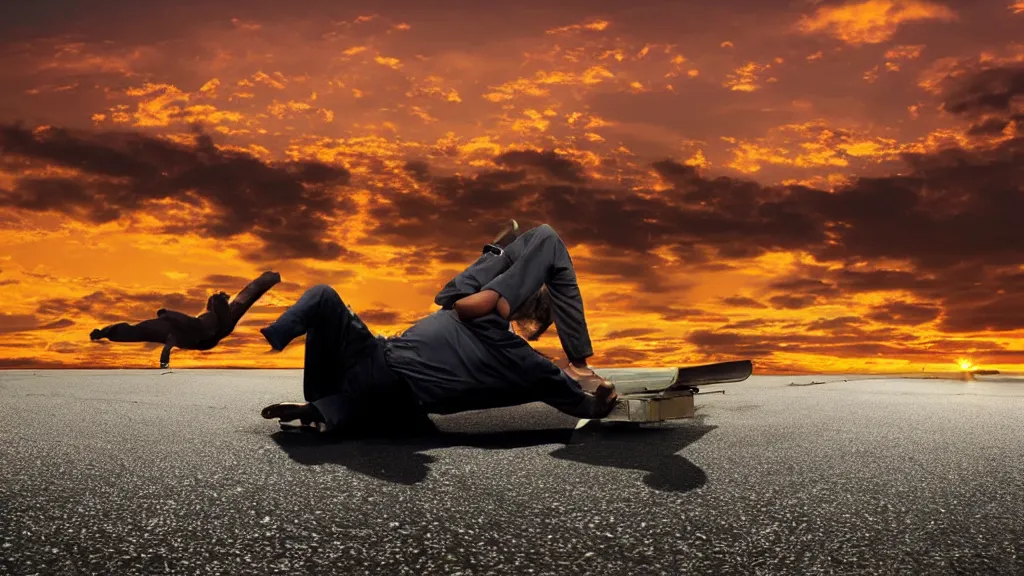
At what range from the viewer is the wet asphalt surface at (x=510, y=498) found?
1.42 metres

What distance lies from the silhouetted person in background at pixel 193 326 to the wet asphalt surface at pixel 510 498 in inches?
12.5

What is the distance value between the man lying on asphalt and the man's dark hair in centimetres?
8

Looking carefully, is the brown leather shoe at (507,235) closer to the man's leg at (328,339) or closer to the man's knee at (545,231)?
the man's knee at (545,231)

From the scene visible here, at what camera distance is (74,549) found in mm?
1430

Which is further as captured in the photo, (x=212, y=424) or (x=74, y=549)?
(x=212, y=424)

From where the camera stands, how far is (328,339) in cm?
247

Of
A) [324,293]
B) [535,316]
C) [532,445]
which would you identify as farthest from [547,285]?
[324,293]

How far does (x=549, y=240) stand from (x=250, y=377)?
3803 mm

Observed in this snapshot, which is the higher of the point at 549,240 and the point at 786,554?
the point at 549,240

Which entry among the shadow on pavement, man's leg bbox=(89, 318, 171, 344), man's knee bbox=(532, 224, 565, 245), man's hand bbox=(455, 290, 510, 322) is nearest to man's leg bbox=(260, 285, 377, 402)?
the shadow on pavement

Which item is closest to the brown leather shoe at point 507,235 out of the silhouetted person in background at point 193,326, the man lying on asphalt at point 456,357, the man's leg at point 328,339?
the man lying on asphalt at point 456,357

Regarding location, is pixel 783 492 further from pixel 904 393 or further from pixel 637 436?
pixel 904 393

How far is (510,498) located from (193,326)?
1.40 metres

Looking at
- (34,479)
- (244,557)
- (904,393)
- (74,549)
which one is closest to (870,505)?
(244,557)
